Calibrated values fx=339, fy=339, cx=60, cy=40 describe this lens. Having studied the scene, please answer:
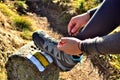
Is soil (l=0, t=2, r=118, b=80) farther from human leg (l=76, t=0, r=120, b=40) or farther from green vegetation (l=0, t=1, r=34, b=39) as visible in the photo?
human leg (l=76, t=0, r=120, b=40)

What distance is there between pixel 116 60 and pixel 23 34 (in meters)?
1.88

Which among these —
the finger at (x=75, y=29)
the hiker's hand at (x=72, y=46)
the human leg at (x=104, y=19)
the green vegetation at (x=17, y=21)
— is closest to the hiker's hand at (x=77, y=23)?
the finger at (x=75, y=29)

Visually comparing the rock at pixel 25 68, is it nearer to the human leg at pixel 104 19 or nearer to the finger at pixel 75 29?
the finger at pixel 75 29

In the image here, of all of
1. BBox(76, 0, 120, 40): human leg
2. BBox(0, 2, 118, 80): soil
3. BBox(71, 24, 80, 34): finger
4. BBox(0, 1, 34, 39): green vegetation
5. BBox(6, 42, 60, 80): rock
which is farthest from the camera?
BBox(0, 1, 34, 39): green vegetation

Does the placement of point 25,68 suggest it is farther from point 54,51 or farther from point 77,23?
point 77,23

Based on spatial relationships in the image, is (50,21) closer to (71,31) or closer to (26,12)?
(26,12)

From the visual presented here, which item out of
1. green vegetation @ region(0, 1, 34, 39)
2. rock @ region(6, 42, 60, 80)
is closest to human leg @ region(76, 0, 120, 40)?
rock @ region(6, 42, 60, 80)

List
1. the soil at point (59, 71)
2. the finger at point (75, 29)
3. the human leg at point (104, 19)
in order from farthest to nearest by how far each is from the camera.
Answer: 1. the soil at point (59, 71)
2. the finger at point (75, 29)
3. the human leg at point (104, 19)

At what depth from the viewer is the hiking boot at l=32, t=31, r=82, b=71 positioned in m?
4.07

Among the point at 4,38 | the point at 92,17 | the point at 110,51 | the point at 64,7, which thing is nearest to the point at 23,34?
the point at 4,38

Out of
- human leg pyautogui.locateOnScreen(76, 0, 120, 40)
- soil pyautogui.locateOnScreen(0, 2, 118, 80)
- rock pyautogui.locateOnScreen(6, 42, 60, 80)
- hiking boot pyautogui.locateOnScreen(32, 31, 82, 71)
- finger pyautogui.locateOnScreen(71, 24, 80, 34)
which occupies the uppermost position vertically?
human leg pyautogui.locateOnScreen(76, 0, 120, 40)

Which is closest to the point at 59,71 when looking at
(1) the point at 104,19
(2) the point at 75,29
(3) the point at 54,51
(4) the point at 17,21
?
(3) the point at 54,51

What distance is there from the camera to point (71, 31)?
427 centimetres

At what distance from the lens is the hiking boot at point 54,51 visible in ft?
13.3
